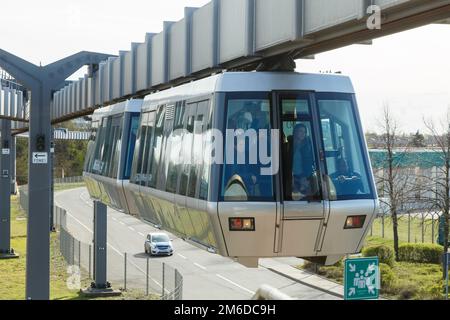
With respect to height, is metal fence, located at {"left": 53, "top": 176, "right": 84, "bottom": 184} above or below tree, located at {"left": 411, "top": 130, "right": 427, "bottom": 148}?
below

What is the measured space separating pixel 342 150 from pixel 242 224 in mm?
1353

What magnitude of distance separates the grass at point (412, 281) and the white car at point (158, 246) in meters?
10.2

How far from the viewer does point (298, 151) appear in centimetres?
828

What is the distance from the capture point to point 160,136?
11484 millimetres

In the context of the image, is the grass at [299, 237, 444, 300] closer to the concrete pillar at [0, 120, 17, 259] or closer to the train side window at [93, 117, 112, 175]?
the train side window at [93, 117, 112, 175]

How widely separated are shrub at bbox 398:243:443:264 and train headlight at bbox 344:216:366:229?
24.1m

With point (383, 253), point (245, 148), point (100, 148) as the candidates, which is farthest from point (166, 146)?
point (383, 253)

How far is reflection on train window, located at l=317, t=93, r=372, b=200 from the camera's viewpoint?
8.27m

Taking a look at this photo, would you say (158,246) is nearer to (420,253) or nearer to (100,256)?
(100,256)

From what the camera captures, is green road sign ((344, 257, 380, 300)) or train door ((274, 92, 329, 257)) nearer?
train door ((274, 92, 329, 257))

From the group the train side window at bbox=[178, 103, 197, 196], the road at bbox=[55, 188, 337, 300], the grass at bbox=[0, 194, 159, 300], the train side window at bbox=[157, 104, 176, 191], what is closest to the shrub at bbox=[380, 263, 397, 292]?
the road at bbox=[55, 188, 337, 300]

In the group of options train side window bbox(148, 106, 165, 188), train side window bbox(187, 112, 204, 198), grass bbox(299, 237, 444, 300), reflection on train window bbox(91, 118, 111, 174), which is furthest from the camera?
grass bbox(299, 237, 444, 300)

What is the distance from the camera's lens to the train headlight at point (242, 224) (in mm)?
8070

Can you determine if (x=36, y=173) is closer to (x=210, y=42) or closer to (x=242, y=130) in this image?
(x=210, y=42)
